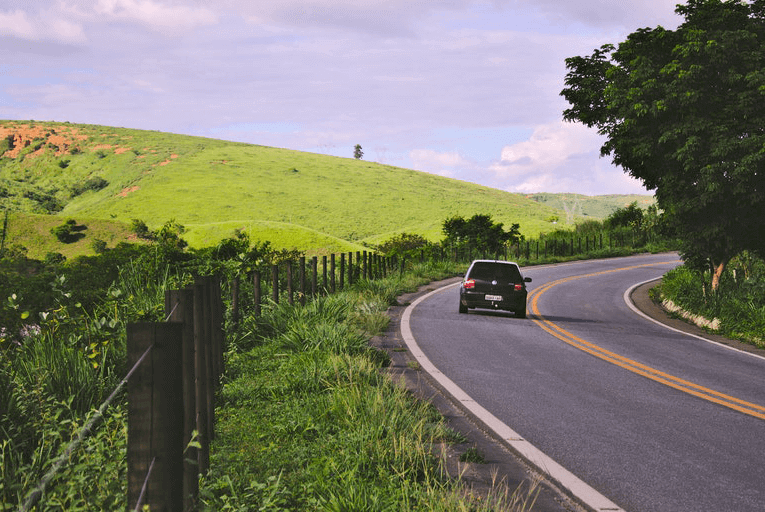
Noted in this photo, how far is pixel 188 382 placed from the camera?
4152 mm

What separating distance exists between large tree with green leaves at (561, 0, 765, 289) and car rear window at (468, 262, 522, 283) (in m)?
4.70

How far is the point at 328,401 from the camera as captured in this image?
675cm

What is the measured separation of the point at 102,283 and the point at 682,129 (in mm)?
14347

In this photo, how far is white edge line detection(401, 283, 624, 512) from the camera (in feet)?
16.7

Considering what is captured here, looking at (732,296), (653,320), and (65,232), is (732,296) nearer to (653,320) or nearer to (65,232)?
(653,320)

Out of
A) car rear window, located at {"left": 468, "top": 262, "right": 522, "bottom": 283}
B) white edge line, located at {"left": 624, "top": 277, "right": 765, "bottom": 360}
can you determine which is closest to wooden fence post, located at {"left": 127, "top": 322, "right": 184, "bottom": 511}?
white edge line, located at {"left": 624, "top": 277, "right": 765, "bottom": 360}

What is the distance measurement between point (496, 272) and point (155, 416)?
16.4m

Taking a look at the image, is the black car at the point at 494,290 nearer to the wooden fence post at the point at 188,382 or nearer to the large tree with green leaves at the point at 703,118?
the large tree with green leaves at the point at 703,118

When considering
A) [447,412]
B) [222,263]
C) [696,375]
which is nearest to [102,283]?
[222,263]

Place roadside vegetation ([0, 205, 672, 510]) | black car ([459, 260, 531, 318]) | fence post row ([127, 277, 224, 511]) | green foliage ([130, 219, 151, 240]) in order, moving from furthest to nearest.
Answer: green foliage ([130, 219, 151, 240]), black car ([459, 260, 531, 318]), roadside vegetation ([0, 205, 672, 510]), fence post row ([127, 277, 224, 511])

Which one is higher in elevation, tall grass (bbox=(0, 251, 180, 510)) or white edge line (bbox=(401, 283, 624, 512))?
tall grass (bbox=(0, 251, 180, 510))

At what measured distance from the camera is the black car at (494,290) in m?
18.0

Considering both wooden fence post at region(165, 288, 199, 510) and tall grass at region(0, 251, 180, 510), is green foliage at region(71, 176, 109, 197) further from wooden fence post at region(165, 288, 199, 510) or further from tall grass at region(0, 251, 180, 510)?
wooden fence post at region(165, 288, 199, 510)

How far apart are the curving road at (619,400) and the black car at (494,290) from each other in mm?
390
